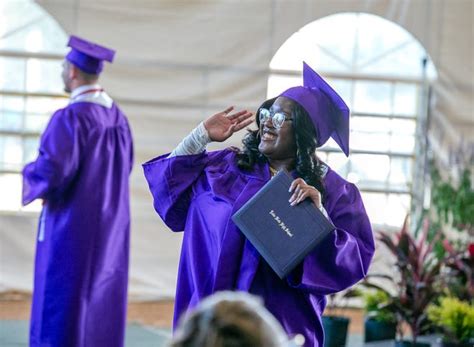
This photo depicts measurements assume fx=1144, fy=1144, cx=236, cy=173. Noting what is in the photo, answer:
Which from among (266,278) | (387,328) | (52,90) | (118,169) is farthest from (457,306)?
(52,90)

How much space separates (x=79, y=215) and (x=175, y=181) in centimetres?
239

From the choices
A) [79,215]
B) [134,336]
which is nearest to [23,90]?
[134,336]

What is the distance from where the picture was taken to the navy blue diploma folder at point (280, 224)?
2.98m

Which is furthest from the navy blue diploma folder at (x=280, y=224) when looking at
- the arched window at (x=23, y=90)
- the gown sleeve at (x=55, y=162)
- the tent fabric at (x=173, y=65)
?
the arched window at (x=23, y=90)

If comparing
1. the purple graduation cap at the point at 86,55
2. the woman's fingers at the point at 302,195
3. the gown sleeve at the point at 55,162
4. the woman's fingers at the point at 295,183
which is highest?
the purple graduation cap at the point at 86,55

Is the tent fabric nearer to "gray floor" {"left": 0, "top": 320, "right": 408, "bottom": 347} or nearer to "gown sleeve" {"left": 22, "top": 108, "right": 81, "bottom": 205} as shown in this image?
"gray floor" {"left": 0, "top": 320, "right": 408, "bottom": 347}

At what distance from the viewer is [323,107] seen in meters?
3.21

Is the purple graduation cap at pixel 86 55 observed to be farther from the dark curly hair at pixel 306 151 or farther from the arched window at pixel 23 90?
the arched window at pixel 23 90

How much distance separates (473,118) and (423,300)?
438 cm

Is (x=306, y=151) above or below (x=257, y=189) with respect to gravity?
above

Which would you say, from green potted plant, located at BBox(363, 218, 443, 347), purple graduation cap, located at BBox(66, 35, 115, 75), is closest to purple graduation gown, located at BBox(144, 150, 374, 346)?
purple graduation cap, located at BBox(66, 35, 115, 75)

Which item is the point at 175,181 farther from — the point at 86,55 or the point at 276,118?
the point at 86,55

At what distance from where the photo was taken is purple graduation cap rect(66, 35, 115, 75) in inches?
219

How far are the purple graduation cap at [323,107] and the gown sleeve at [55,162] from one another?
239 centimetres
